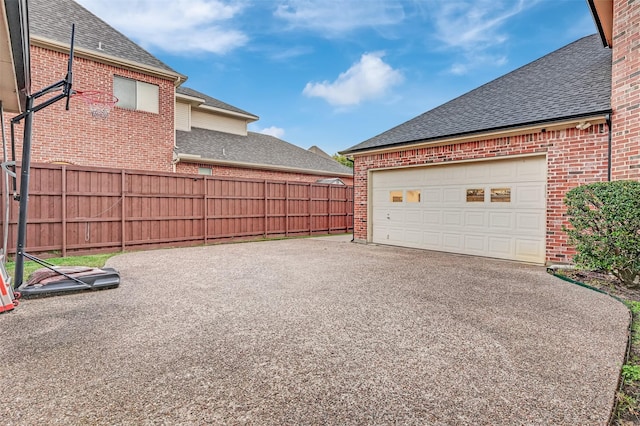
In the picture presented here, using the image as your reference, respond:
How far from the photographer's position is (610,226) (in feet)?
15.7

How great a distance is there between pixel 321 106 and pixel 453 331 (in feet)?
69.9

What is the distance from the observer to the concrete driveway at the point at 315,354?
6.26 ft

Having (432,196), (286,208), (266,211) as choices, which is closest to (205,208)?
(266,211)

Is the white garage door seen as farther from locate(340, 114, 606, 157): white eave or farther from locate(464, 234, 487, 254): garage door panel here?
locate(340, 114, 606, 157): white eave

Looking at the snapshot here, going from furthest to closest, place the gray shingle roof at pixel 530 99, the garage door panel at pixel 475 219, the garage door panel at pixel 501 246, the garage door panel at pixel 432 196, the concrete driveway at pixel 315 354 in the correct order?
1. the garage door panel at pixel 432 196
2. the garage door panel at pixel 475 219
3. the garage door panel at pixel 501 246
4. the gray shingle roof at pixel 530 99
5. the concrete driveway at pixel 315 354

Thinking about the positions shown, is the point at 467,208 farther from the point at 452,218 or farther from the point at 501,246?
the point at 501,246

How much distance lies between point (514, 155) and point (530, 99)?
1.66 meters

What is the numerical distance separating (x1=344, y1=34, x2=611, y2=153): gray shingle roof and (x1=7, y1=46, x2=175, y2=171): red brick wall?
6.92m

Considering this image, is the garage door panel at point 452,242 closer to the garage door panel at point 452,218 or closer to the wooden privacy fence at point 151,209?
the garage door panel at point 452,218

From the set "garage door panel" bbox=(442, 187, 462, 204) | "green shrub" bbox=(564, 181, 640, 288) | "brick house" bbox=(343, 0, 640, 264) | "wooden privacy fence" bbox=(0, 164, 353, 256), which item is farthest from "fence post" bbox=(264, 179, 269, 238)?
"green shrub" bbox=(564, 181, 640, 288)

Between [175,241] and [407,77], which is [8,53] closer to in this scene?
[175,241]

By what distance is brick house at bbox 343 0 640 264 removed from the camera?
5.82 metres

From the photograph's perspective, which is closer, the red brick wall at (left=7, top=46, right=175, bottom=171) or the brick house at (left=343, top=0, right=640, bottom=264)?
the brick house at (left=343, top=0, right=640, bottom=264)

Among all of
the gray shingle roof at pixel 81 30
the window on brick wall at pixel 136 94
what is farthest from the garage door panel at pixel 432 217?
the gray shingle roof at pixel 81 30
